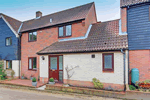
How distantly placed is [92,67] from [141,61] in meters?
3.35

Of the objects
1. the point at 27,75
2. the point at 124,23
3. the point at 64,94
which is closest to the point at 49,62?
the point at 64,94

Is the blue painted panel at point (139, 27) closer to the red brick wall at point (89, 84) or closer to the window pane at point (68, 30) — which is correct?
the red brick wall at point (89, 84)

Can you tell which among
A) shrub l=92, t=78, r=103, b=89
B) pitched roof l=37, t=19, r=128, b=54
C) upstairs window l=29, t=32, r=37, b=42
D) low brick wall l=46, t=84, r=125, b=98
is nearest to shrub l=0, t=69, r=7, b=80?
upstairs window l=29, t=32, r=37, b=42

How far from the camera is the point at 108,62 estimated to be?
7.71 m

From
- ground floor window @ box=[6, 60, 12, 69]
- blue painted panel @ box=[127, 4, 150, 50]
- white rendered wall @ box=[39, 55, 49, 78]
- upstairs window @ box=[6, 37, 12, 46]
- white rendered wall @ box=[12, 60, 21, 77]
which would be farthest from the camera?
upstairs window @ box=[6, 37, 12, 46]

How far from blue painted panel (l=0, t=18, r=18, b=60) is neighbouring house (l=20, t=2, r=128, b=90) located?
4.39ft

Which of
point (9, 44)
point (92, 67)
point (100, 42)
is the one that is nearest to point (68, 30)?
point (100, 42)

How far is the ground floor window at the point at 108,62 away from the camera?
7504 millimetres

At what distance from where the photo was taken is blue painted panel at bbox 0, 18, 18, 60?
44.4ft

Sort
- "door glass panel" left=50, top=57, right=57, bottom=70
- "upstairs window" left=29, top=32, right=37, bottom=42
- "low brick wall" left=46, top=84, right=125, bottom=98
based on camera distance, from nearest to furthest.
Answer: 1. "low brick wall" left=46, top=84, right=125, bottom=98
2. "door glass panel" left=50, top=57, right=57, bottom=70
3. "upstairs window" left=29, top=32, right=37, bottom=42

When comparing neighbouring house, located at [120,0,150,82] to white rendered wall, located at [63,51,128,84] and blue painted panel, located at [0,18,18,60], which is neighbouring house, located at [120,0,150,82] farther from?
blue painted panel, located at [0,18,18,60]

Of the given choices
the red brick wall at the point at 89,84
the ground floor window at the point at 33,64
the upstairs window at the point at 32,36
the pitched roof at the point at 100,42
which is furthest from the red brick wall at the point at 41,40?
the red brick wall at the point at 89,84

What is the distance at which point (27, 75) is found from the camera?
12703 millimetres

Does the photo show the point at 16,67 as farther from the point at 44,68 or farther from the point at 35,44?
the point at 44,68
